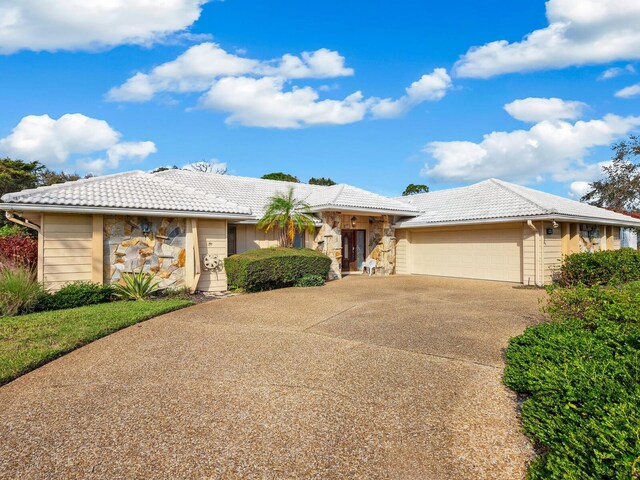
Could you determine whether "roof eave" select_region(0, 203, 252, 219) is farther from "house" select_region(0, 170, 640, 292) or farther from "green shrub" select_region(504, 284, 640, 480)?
"green shrub" select_region(504, 284, 640, 480)

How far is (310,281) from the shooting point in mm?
13859

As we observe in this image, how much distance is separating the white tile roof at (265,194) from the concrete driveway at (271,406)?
31.4ft

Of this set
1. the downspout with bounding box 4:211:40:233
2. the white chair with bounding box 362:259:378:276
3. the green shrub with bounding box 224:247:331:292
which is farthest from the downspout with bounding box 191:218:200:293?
the white chair with bounding box 362:259:378:276

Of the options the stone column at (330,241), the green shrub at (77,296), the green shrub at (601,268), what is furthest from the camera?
the stone column at (330,241)

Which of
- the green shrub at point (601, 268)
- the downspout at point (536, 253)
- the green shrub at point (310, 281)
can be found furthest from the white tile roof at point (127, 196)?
the green shrub at point (601, 268)

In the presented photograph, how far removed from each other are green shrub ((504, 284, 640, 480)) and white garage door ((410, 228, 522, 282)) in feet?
31.0

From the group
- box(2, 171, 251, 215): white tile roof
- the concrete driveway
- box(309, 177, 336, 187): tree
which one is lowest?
the concrete driveway

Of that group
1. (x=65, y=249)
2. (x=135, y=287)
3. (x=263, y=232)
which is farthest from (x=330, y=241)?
(x=65, y=249)

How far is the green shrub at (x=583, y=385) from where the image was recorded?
101 inches

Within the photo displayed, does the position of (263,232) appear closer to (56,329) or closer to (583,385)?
(56,329)

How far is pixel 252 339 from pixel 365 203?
461 inches

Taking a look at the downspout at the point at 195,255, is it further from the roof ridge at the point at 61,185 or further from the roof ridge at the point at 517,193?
the roof ridge at the point at 517,193

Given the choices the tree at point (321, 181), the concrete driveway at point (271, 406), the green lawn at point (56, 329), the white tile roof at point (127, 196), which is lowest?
the concrete driveway at point (271, 406)

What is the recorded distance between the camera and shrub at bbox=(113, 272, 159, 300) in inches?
426
